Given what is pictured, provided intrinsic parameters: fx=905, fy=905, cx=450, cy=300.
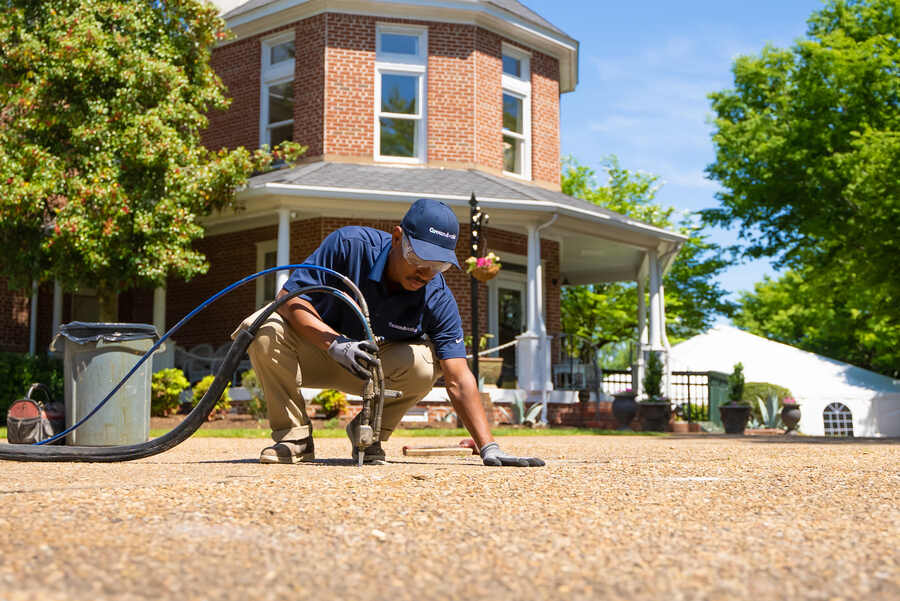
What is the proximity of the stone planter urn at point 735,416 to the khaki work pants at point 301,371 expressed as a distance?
382 inches

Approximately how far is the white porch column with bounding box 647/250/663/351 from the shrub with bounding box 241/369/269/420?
6.60 metres

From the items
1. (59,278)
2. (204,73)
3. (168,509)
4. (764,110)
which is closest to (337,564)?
(168,509)

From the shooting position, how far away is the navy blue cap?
12.9ft

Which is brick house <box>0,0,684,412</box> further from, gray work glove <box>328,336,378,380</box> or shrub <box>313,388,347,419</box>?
gray work glove <box>328,336,378,380</box>

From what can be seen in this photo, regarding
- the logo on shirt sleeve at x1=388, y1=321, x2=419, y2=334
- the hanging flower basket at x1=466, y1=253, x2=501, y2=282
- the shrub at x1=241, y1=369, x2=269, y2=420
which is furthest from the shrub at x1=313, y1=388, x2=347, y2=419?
the logo on shirt sleeve at x1=388, y1=321, x2=419, y2=334

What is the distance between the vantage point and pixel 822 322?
33.9m

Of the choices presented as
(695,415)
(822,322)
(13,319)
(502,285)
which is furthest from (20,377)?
(822,322)

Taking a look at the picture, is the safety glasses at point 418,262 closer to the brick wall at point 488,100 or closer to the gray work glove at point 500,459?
the gray work glove at point 500,459

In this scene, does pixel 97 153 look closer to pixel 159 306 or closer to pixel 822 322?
pixel 159 306

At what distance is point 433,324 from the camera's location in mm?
4523

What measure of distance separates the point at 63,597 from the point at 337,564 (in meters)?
0.55

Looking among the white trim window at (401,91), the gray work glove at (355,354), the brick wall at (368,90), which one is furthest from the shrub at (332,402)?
the gray work glove at (355,354)

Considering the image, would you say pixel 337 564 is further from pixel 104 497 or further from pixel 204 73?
pixel 204 73

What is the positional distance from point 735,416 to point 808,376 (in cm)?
742
